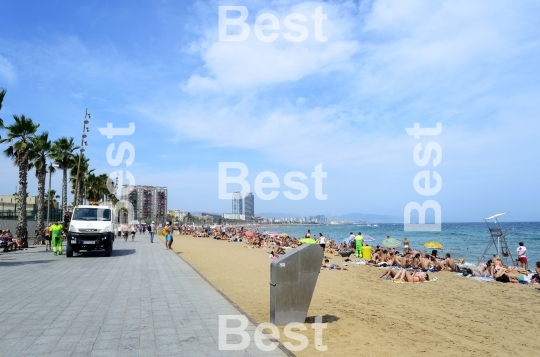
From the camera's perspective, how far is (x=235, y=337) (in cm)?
565

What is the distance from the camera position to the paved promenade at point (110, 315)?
5.11 meters

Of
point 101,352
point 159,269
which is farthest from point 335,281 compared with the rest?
point 101,352

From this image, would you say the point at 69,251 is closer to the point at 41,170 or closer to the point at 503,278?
the point at 41,170

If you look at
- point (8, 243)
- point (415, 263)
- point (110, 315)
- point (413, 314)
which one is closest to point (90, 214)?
point (8, 243)

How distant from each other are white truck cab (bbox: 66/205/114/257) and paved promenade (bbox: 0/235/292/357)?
17.1 ft

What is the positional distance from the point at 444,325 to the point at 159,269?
981 centimetres

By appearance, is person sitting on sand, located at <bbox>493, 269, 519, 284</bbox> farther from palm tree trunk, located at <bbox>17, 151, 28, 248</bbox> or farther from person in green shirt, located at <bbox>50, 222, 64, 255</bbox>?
palm tree trunk, located at <bbox>17, 151, 28, 248</bbox>

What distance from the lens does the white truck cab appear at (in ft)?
57.6

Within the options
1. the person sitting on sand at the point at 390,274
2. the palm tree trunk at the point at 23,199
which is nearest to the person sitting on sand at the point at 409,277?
the person sitting on sand at the point at 390,274

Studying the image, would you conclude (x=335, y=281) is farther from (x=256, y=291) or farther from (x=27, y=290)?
(x=27, y=290)

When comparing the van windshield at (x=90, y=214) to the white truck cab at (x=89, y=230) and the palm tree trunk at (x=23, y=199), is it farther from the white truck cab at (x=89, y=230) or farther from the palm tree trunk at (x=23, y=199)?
the palm tree trunk at (x=23, y=199)

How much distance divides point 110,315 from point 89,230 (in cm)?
1181

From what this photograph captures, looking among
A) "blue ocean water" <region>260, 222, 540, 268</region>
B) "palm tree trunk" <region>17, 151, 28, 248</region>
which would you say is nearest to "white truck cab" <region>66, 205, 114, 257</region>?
"palm tree trunk" <region>17, 151, 28, 248</region>

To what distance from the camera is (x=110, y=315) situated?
6906mm
